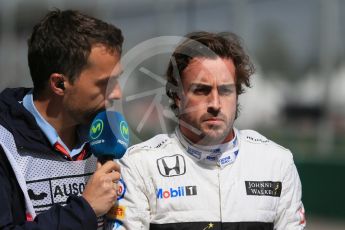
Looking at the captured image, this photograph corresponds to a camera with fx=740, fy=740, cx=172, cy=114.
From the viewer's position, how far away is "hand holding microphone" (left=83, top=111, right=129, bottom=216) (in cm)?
301

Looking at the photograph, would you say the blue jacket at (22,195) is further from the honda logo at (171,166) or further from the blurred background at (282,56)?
the blurred background at (282,56)

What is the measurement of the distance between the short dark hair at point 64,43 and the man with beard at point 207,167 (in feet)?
1.43

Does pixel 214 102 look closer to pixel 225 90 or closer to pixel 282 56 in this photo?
pixel 225 90

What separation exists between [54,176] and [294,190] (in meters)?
1.13

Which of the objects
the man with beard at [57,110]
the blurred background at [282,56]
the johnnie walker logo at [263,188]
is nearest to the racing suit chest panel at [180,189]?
the johnnie walker logo at [263,188]

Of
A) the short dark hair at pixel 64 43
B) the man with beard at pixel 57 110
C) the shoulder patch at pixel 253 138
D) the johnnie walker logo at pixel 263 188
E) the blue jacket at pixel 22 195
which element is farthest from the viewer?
the shoulder patch at pixel 253 138

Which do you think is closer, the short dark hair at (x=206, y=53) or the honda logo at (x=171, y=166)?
the honda logo at (x=171, y=166)

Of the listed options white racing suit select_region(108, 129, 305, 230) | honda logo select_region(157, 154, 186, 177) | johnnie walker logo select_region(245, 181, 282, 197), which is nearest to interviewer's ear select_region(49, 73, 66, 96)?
white racing suit select_region(108, 129, 305, 230)

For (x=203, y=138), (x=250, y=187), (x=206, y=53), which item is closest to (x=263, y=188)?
(x=250, y=187)

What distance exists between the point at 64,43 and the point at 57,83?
0.18 metres

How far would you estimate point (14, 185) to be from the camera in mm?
3057

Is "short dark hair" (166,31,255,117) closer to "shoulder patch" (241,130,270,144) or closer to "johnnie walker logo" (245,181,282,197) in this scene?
"shoulder patch" (241,130,270,144)

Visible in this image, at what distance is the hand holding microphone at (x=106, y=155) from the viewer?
9.87ft

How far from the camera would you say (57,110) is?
10.7ft
